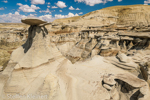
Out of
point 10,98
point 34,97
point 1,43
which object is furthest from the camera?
point 1,43

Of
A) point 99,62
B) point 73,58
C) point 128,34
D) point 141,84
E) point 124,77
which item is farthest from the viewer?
point 73,58

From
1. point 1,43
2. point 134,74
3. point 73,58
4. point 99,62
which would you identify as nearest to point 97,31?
point 73,58

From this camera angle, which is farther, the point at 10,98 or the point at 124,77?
the point at 124,77

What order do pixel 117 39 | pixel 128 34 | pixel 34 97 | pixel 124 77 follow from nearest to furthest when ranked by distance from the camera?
pixel 34 97 < pixel 124 77 < pixel 117 39 < pixel 128 34

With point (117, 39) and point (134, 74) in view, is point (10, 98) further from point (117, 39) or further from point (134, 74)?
point (117, 39)

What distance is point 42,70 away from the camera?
417cm

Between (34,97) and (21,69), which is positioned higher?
(21,69)

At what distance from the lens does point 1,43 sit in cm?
1725

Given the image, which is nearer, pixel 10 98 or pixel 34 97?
pixel 34 97

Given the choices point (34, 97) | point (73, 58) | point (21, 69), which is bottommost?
point (73, 58)

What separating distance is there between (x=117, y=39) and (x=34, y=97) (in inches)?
393

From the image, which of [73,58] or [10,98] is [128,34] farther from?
[10,98]

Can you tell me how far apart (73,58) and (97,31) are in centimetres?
708

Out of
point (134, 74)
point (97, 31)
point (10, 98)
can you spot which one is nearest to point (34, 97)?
point (10, 98)
